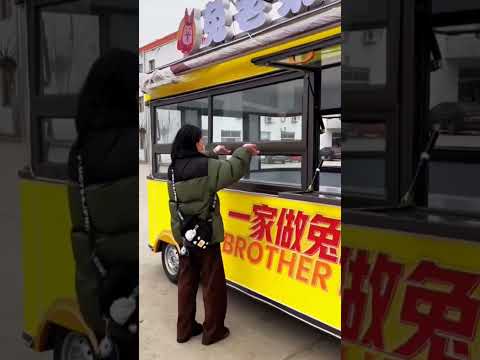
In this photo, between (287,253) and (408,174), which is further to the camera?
(287,253)

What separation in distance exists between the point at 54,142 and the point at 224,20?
3132 mm

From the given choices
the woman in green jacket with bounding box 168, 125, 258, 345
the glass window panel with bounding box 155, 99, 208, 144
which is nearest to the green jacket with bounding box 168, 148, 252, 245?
the woman in green jacket with bounding box 168, 125, 258, 345

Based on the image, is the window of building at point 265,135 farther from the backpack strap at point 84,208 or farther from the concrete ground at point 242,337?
the backpack strap at point 84,208

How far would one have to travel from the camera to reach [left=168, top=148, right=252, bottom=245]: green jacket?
3061mm

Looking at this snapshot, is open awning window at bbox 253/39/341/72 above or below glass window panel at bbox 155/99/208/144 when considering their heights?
above

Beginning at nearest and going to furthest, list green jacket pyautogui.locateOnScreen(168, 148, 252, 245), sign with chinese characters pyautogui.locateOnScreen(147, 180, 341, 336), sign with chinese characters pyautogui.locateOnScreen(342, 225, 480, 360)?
sign with chinese characters pyautogui.locateOnScreen(342, 225, 480, 360) → sign with chinese characters pyautogui.locateOnScreen(147, 180, 341, 336) → green jacket pyautogui.locateOnScreen(168, 148, 252, 245)

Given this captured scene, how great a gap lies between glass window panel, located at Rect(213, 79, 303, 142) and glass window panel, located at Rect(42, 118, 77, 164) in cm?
250

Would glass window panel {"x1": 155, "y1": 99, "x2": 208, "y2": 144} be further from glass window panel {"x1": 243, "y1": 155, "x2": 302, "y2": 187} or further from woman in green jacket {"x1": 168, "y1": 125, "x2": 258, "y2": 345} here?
woman in green jacket {"x1": 168, "y1": 125, "x2": 258, "y2": 345}

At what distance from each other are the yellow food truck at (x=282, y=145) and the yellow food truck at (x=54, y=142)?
2.02m

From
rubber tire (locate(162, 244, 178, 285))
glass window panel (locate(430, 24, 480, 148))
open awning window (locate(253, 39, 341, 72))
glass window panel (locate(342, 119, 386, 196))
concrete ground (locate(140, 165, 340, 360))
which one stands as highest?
open awning window (locate(253, 39, 341, 72))

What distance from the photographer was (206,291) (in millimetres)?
3250

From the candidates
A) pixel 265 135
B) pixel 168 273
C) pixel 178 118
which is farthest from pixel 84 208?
pixel 168 273

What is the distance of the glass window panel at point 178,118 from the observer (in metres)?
4.19

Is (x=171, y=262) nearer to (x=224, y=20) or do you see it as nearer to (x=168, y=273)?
(x=168, y=273)
